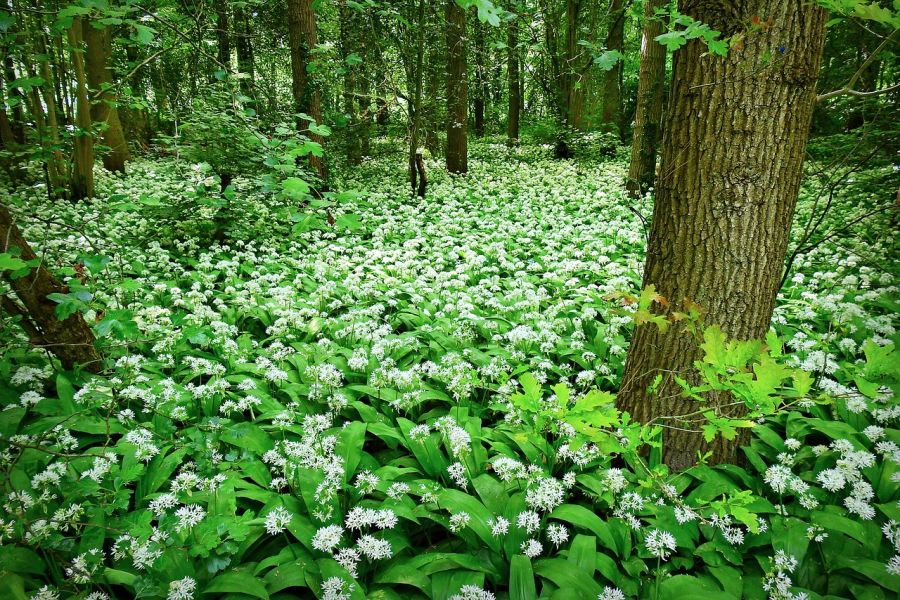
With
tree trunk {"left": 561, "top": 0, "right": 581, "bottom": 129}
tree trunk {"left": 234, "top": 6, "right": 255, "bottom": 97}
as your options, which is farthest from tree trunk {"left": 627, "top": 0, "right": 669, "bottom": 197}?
tree trunk {"left": 234, "top": 6, "right": 255, "bottom": 97}

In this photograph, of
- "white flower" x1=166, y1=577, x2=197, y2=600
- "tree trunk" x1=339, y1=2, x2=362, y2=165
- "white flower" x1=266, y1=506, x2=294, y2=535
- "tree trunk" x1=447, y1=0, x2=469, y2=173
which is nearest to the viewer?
"white flower" x1=166, y1=577, x2=197, y2=600

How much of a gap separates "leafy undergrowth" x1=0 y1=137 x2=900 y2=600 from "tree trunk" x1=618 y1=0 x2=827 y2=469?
0.52 metres

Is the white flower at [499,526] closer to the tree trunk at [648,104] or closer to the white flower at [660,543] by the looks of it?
the white flower at [660,543]

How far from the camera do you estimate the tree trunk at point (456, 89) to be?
32.0ft

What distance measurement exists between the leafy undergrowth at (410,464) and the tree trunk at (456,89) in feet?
24.0

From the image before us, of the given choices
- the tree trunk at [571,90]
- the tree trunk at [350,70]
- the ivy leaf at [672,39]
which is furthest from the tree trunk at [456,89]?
the ivy leaf at [672,39]

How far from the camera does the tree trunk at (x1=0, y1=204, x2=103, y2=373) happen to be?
109 inches

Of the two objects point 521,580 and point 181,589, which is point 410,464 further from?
point 181,589

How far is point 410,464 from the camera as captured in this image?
2785 mm

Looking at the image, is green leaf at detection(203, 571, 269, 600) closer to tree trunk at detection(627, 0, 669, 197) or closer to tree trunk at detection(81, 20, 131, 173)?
tree trunk at detection(627, 0, 669, 197)

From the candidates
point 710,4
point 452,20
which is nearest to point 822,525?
point 710,4

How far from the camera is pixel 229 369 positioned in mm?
3670

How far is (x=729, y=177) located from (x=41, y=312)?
431 centimetres

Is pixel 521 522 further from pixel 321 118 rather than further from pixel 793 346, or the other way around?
pixel 321 118
